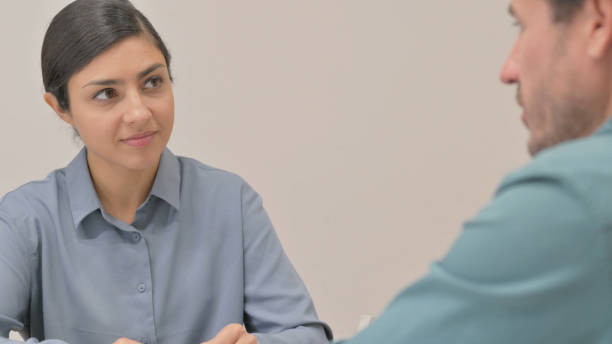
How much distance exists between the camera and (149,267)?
1495 mm

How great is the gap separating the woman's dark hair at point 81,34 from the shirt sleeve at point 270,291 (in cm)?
45

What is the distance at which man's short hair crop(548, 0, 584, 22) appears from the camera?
0.75 metres

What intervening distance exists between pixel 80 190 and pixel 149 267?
0.75 feet

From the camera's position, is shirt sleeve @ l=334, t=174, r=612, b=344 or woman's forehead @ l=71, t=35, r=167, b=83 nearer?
shirt sleeve @ l=334, t=174, r=612, b=344

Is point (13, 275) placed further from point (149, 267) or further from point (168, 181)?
point (168, 181)

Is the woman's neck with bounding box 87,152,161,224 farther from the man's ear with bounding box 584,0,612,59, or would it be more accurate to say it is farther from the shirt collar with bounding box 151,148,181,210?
the man's ear with bounding box 584,0,612,59

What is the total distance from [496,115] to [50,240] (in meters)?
1.63

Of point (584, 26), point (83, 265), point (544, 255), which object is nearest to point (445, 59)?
point (83, 265)

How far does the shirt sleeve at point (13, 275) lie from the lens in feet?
4.51

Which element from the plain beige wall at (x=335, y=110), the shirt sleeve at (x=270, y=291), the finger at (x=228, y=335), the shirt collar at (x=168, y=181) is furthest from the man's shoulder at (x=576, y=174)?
the plain beige wall at (x=335, y=110)

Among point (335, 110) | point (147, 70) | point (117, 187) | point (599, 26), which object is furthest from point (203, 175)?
point (599, 26)

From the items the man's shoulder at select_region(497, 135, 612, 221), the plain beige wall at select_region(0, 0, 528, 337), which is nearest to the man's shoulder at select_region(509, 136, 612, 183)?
the man's shoulder at select_region(497, 135, 612, 221)

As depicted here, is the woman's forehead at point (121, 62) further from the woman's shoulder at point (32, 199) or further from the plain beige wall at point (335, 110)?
the plain beige wall at point (335, 110)

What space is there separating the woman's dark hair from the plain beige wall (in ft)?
3.15
